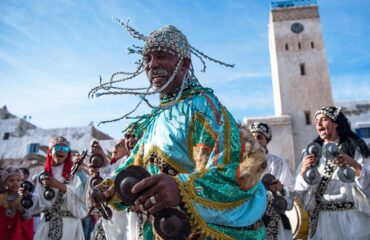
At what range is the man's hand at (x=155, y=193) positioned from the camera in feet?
4.54

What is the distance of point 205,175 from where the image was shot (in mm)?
1603

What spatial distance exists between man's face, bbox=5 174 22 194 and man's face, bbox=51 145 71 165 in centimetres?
148

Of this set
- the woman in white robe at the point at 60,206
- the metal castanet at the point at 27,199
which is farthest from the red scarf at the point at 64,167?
the metal castanet at the point at 27,199

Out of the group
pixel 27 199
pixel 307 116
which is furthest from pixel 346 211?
pixel 307 116


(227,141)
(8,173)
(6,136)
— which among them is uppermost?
(6,136)

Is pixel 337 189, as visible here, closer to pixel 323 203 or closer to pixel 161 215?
pixel 323 203

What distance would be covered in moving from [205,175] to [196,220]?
20cm

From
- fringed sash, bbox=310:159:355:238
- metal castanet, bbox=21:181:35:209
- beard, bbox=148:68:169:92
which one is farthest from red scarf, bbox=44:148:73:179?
beard, bbox=148:68:169:92

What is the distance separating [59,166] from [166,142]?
14.6ft

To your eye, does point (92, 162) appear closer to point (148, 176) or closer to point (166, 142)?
point (166, 142)

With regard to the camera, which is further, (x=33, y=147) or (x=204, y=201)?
(x=33, y=147)

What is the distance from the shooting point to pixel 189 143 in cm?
195

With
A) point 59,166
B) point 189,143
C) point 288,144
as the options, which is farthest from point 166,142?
point 288,144

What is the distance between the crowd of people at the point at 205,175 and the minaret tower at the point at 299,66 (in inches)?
891
